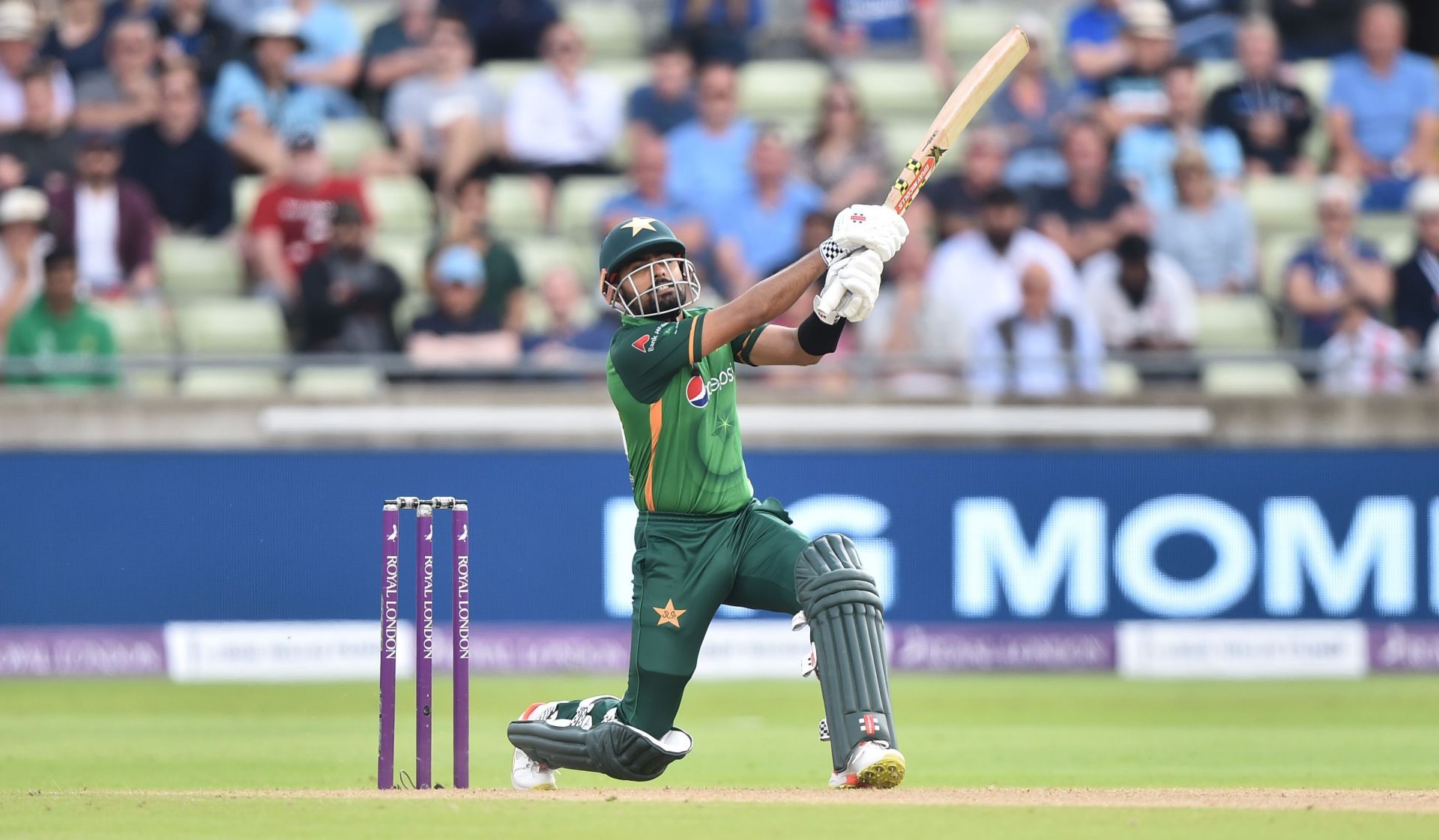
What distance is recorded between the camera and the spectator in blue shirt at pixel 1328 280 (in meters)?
13.5

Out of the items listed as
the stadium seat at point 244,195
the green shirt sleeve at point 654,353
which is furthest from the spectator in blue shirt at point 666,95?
the green shirt sleeve at point 654,353

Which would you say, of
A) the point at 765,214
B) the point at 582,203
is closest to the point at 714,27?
the point at 582,203

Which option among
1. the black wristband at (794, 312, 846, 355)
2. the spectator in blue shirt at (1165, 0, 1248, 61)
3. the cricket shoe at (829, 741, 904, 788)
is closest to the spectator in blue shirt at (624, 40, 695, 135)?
the spectator in blue shirt at (1165, 0, 1248, 61)

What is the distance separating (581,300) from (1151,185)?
3947mm

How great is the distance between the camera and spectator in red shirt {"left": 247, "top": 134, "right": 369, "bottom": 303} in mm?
13266

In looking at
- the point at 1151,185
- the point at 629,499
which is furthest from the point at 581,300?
the point at 1151,185

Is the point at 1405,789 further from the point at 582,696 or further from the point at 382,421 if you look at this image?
the point at 382,421

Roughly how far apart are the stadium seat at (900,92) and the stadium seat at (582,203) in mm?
1768

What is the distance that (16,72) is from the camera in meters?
14.3

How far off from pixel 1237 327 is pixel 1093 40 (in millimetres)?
2706

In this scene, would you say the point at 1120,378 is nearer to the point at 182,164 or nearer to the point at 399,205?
the point at 399,205

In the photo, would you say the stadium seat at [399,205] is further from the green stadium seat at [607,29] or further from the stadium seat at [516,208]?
the green stadium seat at [607,29]

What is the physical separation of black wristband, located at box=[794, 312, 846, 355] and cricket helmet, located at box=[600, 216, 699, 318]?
466 millimetres

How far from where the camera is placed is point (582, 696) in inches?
431
